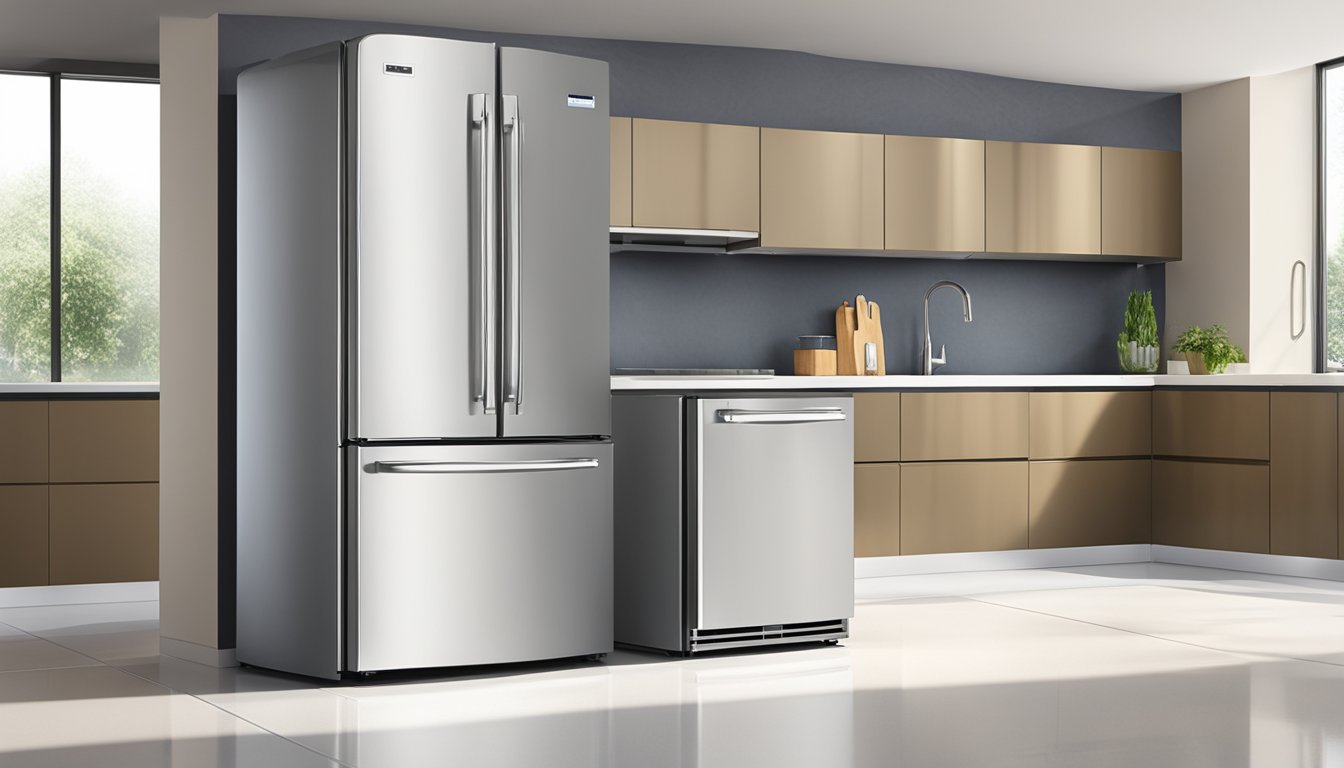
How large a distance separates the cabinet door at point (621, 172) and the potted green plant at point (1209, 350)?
293 cm

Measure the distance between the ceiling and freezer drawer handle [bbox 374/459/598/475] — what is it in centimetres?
182

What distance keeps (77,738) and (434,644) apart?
1.00m

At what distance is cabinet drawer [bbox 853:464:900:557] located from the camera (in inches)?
248

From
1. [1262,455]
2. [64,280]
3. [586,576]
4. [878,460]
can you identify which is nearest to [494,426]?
[586,576]

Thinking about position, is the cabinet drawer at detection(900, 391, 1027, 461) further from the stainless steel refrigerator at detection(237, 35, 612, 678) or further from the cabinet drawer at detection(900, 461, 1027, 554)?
the stainless steel refrigerator at detection(237, 35, 612, 678)

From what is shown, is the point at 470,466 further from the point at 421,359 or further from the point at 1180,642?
the point at 1180,642

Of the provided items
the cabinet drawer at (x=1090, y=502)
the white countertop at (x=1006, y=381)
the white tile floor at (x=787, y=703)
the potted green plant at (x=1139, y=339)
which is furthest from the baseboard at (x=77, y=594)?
the potted green plant at (x=1139, y=339)

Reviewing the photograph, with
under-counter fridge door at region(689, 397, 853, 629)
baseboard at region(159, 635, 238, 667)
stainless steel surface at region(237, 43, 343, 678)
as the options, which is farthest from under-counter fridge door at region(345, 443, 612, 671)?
baseboard at region(159, 635, 238, 667)

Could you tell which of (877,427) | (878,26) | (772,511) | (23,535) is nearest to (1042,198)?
(878,26)

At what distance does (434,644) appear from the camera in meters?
4.09

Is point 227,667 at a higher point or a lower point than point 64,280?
lower

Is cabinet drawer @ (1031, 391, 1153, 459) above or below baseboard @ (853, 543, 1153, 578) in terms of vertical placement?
above

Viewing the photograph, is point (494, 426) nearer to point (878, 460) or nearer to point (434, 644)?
point (434, 644)

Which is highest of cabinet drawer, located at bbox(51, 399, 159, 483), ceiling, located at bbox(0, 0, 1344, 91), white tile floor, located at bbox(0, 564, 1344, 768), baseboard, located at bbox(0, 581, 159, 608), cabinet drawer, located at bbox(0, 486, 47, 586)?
ceiling, located at bbox(0, 0, 1344, 91)
